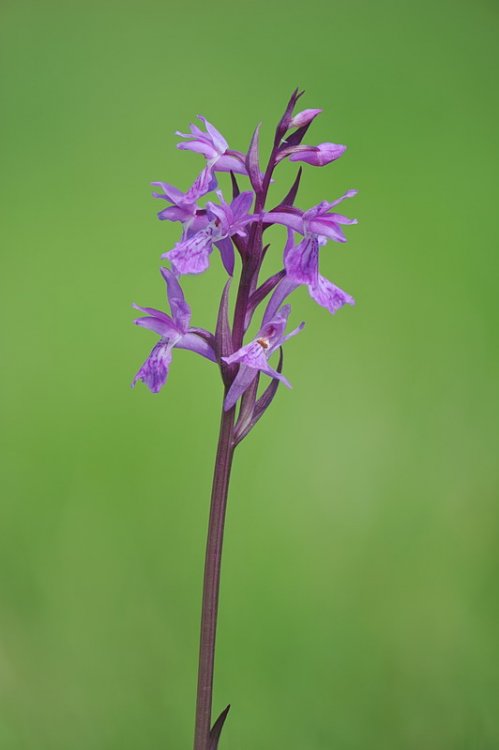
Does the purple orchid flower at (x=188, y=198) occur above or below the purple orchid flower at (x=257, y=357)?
above

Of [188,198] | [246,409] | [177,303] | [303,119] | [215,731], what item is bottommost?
[215,731]

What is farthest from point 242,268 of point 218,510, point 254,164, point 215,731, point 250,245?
point 215,731

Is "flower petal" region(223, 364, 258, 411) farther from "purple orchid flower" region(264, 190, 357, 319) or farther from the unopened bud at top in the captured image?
the unopened bud at top

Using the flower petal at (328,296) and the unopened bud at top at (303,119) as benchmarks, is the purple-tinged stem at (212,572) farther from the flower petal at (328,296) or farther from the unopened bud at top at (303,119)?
the unopened bud at top at (303,119)

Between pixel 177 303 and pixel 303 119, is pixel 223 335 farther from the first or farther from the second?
pixel 303 119

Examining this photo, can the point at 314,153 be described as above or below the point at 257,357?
above

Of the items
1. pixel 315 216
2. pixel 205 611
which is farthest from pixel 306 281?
pixel 205 611

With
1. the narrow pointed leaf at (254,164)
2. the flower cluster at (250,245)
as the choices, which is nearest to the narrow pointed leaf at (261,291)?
the flower cluster at (250,245)
